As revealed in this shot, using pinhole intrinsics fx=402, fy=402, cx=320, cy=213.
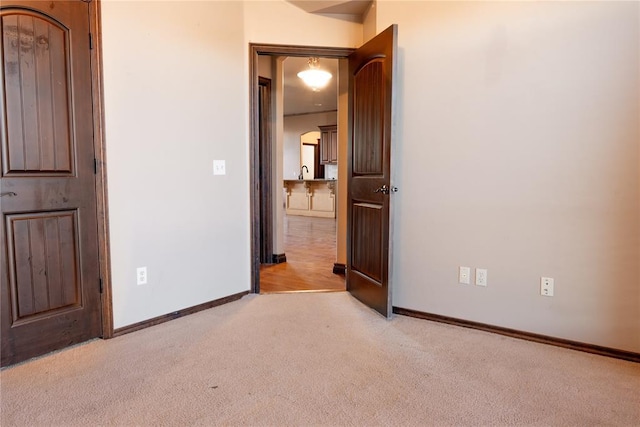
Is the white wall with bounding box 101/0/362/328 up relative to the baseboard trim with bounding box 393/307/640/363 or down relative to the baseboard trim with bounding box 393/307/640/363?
up

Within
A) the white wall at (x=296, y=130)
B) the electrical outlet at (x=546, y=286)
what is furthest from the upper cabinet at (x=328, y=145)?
the electrical outlet at (x=546, y=286)

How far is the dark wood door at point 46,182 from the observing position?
208 centimetres

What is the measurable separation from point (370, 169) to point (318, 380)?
164 cm

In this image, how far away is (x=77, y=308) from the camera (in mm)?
2393

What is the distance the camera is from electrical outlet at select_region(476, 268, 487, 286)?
2688mm

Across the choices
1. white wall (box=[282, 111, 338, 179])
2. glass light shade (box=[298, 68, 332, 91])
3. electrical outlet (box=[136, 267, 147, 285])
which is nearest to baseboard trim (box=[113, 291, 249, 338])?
electrical outlet (box=[136, 267, 147, 285])

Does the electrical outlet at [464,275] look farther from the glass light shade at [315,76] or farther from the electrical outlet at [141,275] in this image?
the glass light shade at [315,76]

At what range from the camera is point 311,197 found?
9812mm

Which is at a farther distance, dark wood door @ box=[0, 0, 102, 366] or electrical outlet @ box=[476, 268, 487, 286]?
electrical outlet @ box=[476, 268, 487, 286]

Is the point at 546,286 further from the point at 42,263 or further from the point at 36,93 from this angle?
the point at 36,93

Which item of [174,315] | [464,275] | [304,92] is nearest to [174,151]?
[174,315]

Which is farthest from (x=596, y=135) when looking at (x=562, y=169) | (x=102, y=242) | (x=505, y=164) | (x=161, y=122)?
(x=102, y=242)

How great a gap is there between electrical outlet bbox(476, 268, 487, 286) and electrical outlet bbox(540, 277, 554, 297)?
330 millimetres

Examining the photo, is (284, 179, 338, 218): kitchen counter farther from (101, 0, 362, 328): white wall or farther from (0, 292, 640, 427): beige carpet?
(0, 292, 640, 427): beige carpet
